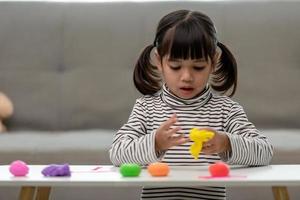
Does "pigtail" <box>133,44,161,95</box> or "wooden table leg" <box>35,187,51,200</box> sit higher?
"pigtail" <box>133,44,161,95</box>

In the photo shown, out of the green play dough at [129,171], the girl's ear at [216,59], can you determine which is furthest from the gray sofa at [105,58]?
the green play dough at [129,171]

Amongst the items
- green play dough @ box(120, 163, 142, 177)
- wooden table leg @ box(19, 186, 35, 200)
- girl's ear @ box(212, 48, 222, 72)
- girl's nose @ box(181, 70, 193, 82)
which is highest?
girl's ear @ box(212, 48, 222, 72)

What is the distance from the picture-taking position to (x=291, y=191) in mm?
1624

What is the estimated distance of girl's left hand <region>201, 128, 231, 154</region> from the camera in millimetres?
1105

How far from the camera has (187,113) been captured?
1.32 meters

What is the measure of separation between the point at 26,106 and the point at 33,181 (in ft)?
4.07

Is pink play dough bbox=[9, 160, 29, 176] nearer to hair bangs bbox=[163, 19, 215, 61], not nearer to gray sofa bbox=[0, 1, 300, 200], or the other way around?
hair bangs bbox=[163, 19, 215, 61]

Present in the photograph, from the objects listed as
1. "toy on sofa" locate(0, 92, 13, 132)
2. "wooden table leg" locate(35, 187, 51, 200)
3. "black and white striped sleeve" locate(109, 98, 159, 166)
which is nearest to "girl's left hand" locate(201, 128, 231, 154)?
"black and white striped sleeve" locate(109, 98, 159, 166)

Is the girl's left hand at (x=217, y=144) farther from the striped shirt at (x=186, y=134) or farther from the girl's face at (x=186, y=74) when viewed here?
the girl's face at (x=186, y=74)

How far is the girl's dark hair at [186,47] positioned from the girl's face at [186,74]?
0.04 feet

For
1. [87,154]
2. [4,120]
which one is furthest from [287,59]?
[4,120]

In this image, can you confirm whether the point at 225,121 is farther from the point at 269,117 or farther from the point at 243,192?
the point at 269,117

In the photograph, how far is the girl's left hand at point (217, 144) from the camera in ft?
3.63

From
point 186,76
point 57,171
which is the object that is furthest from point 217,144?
point 57,171
